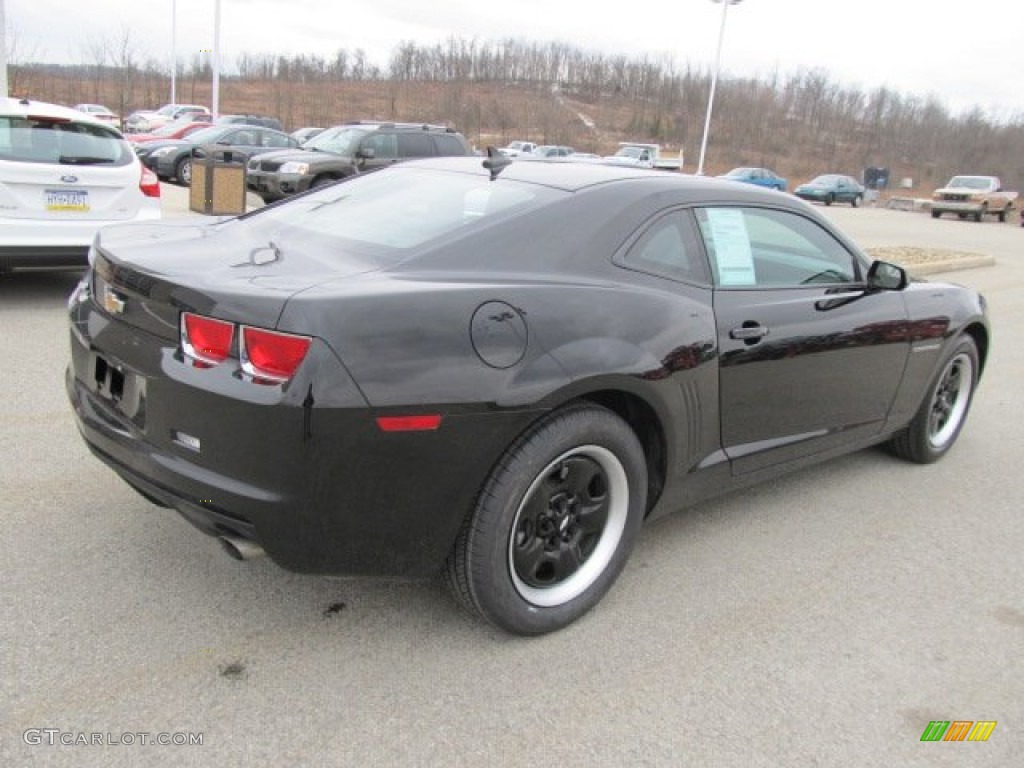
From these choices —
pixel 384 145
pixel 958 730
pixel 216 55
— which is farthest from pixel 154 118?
pixel 958 730

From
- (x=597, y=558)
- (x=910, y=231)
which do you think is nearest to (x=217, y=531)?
(x=597, y=558)

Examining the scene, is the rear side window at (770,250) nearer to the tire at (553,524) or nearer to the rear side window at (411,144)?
the tire at (553,524)

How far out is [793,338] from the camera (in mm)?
3535

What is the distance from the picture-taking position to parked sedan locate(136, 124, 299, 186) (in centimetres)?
1925

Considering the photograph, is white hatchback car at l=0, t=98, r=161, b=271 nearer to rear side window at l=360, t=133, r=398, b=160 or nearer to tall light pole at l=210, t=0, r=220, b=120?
rear side window at l=360, t=133, r=398, b=160

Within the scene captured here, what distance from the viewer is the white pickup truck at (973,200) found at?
115ft

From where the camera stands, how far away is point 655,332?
2.98 m

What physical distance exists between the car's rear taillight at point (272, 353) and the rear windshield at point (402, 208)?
2.41 feet

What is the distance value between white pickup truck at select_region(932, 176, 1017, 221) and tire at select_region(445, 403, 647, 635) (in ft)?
123

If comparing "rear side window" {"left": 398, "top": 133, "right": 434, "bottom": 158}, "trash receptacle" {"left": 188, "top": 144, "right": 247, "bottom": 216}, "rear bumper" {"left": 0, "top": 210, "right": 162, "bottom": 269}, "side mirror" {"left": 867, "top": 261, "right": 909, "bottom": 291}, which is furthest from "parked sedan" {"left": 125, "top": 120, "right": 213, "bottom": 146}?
"side mirror" {"left": 867, "top": 261, "right": 909, "bottom": 291}

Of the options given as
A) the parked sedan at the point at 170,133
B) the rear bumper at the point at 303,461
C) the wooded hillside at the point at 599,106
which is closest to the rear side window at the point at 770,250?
the rear bumper at the point at 303,461

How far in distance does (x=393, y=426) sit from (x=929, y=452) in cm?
362

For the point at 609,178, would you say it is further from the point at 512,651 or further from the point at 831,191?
the point at 831,191

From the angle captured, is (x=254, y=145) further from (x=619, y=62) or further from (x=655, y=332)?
(x=619, y=62)
